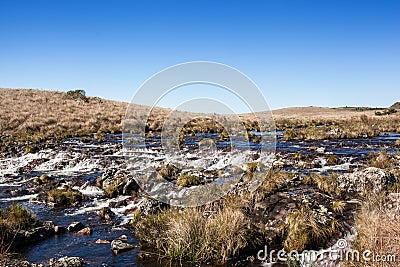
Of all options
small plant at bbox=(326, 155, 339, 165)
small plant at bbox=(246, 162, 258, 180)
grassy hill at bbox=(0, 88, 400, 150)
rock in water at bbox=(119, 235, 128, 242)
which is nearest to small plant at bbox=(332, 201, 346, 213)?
small plant at bbox=(246, 162, 258, 180)

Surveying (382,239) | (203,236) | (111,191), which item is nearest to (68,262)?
(203,236)

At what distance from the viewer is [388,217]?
22.2 feet

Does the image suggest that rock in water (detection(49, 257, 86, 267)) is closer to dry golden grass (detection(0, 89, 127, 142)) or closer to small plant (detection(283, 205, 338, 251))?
small plant (detection(283, 205, 338, 251))

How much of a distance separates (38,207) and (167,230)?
7588 mm

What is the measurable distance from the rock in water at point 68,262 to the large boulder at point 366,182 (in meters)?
9.41

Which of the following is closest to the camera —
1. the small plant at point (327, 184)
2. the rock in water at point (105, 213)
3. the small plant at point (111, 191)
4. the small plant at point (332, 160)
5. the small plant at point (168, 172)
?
the rock in water at point (105, 213)

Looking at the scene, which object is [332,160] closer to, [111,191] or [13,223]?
[111,191]

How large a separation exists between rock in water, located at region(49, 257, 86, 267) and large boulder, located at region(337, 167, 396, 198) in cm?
941

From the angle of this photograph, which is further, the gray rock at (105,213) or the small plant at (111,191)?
the small plant at (111,191)

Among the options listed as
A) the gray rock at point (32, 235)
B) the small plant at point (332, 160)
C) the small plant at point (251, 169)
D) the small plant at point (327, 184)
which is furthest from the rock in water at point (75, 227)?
the small plant at point (332, 160)

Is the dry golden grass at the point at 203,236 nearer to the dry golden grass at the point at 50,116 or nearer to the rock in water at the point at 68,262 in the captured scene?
the rock in water at the point at 68,262

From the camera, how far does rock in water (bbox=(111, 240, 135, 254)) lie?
9.29 metres

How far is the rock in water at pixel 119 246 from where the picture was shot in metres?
9.29

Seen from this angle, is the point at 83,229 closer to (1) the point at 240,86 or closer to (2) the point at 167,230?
(2) the point at 167,230
